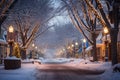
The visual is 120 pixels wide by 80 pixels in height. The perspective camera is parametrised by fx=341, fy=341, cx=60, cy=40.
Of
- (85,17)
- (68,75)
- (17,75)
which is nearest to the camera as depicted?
(17,75)

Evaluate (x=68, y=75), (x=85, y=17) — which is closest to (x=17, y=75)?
(x=68, y=75)

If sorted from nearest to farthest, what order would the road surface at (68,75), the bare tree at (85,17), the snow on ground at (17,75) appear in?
1. the snow on ground at (17,75)
2. the road surface at (68,75)
3. the bare tree at (85,17)

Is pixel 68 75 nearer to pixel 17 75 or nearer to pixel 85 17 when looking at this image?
pixel 17 75

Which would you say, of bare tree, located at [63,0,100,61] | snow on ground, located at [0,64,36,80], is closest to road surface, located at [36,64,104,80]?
snow on ground, located at [0,64,36,80]

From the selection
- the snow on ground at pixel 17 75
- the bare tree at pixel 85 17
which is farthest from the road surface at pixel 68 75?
the bare tree at pixel 85 17

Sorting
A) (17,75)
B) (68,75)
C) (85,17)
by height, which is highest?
(85,17)

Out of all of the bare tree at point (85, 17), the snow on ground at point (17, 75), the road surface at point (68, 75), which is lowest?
the road surface at point (68, 75)

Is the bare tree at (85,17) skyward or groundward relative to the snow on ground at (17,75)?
skyward

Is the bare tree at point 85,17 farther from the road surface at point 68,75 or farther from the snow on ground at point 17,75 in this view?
the snow on ground at point 17,75

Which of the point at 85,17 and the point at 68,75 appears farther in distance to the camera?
the point at 85,17

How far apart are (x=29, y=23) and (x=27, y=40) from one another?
11.9 ft

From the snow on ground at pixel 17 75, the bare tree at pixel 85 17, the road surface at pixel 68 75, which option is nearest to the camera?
the snow on ground at pixel 17 75

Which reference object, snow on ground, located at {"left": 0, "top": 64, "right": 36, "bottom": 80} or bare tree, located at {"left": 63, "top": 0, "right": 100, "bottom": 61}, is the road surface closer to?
snow on ground, located at {"left": 0, "top": 64, "right": 36, "bottom": 80}

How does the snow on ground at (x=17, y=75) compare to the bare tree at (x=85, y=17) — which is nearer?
the snow on ground at (x=17, y=75)
